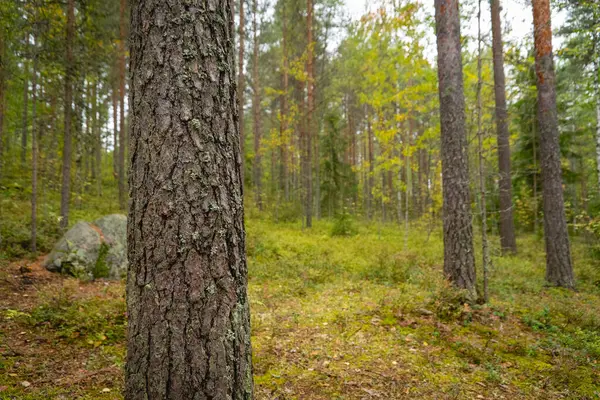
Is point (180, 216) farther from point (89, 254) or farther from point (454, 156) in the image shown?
point (89, 254)

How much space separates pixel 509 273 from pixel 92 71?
13.5 meters

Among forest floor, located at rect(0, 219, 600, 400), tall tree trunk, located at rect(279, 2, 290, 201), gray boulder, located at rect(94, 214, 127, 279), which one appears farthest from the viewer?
tall tree trunk, located at rect(279, 2, 290, 201)

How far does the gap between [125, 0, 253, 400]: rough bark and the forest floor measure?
145 centimetres

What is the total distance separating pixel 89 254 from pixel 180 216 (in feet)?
22.3

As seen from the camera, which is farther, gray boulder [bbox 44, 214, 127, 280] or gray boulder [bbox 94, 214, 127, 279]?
gray boulder [bbox 94, 214, 127, 279]

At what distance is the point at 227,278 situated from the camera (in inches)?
73.9

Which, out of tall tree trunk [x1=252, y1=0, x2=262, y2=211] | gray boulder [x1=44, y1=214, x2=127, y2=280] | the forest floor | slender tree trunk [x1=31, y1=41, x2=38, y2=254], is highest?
tall tree trunk [x1=252, y1=0, x2=262, y2=211]

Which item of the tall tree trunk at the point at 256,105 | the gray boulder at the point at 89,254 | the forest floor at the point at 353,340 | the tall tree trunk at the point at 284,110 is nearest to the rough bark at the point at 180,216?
the forest floor at the point at 353,340

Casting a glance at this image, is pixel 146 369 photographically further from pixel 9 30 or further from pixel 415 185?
pixel 415 185

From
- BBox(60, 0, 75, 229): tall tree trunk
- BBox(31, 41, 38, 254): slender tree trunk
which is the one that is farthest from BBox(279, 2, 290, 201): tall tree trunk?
BBox(31, 41, 38, 254): slender tree trunk

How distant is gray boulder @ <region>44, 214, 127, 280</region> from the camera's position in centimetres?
693

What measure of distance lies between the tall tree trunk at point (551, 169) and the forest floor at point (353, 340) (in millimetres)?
690

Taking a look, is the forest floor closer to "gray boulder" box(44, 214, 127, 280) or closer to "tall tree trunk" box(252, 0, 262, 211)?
"gray boulder" box(44, 214, 127, 280)

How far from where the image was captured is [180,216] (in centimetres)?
179
